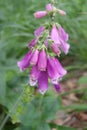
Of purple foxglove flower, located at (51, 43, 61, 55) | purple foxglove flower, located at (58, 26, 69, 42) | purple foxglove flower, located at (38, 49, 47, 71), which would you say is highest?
purple foxglove flower, located at (58, 26, 69, 42)

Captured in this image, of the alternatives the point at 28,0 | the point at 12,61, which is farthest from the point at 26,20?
the point at 12,61

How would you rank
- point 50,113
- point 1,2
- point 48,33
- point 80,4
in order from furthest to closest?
point 80,4 → point 1,2 → point 50,113 → point 48,33

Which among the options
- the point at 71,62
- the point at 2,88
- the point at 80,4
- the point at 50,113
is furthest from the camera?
the point at 71,62

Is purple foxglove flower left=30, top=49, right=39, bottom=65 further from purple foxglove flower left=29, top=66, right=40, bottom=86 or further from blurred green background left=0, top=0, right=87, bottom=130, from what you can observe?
blurred green background left=0, top=0, right=87, bottom=130

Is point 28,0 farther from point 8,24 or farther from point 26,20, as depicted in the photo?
point 8,24

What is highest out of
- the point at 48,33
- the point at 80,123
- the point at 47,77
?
the point at 48,33

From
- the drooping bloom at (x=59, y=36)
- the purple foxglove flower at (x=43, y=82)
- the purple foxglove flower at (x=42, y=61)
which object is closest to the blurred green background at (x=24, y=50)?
the purple foxglove flower at (x=43, y=82)

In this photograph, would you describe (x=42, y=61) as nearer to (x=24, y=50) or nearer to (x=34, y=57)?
(x=34, y=57)

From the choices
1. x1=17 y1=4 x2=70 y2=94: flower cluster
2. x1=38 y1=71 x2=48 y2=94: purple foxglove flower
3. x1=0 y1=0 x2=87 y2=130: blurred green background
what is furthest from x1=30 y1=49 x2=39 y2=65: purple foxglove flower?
x1=0 y1=0 x2=87 y2=130: blurred green background

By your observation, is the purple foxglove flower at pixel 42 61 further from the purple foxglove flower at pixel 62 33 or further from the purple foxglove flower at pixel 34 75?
the purple foxglove flower at pixel 62 33
